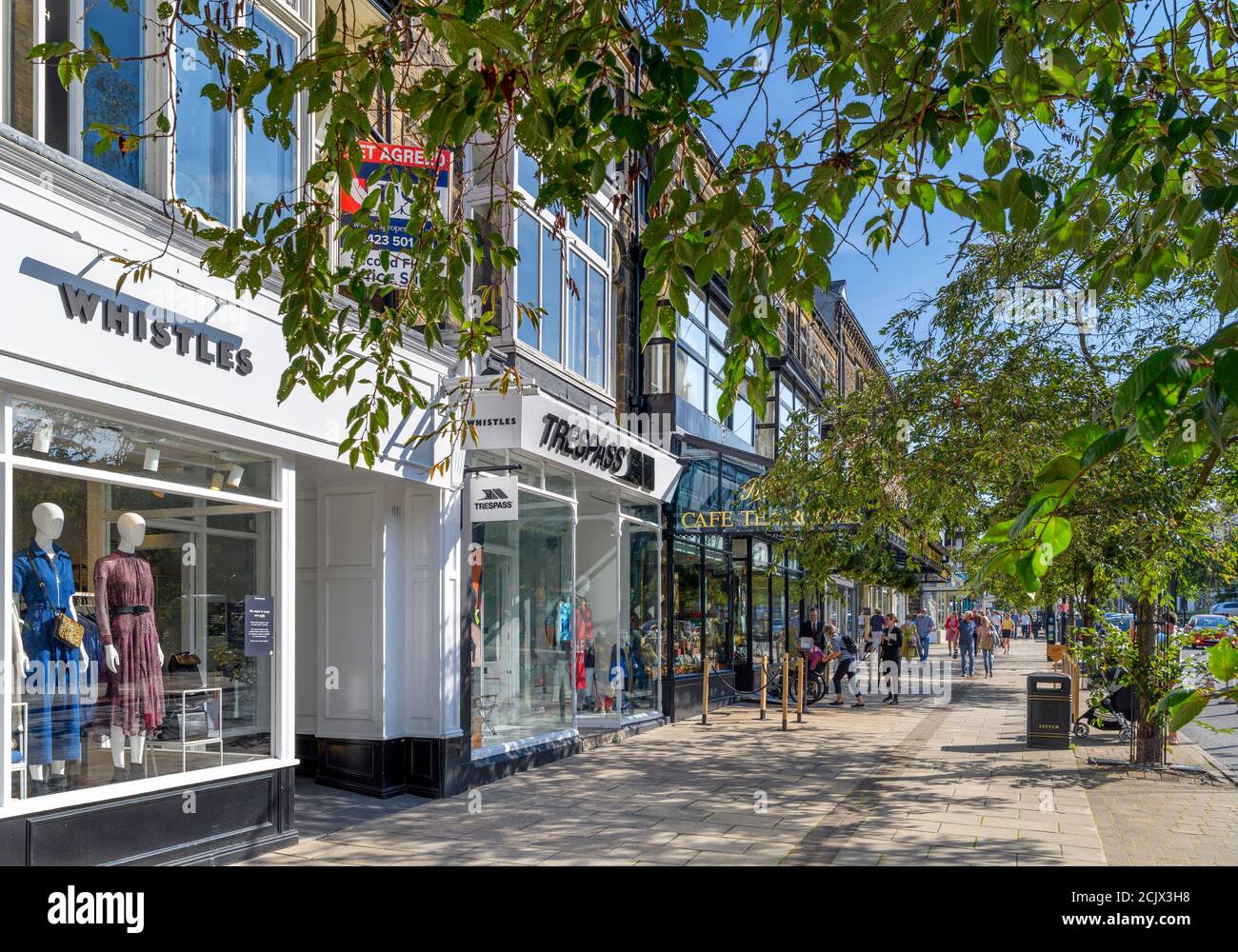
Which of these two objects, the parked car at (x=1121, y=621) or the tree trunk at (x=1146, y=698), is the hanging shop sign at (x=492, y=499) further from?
the parked car at (x=1121, y=621)

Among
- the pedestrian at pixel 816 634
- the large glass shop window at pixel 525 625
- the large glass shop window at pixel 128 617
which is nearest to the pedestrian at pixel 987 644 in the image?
the pedestrian at pixel 816 634

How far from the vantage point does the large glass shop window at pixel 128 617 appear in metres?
6.77

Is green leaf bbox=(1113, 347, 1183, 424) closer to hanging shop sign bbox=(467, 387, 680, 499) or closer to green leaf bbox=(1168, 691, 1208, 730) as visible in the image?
green leaf bbox=(1168, 691, 1208, 730)

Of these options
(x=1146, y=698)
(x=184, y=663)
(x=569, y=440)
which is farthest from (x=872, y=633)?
(x=184, y=663)

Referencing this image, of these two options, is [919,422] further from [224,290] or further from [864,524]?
[224,290]

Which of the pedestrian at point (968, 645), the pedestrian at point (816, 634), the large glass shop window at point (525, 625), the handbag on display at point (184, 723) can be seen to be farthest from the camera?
A: the pedestrian at point (968, 645)

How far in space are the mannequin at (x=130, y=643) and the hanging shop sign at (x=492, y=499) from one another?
401 centimetres

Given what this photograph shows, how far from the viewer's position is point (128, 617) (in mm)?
7637

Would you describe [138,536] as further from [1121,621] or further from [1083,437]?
[1121,621]

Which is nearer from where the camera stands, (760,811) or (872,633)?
(760,811)

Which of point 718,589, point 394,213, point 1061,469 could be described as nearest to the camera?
point 1061,469

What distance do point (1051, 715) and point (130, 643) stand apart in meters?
11.3
